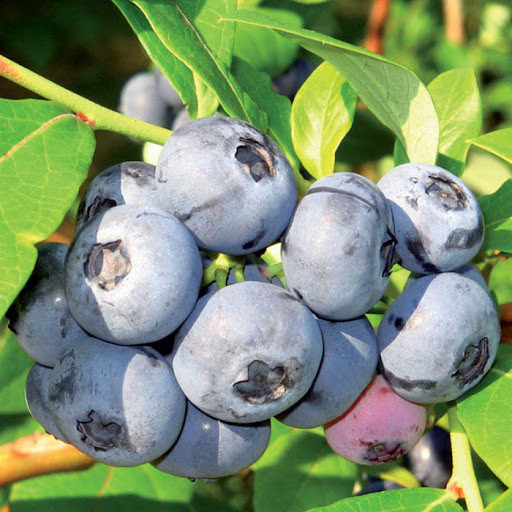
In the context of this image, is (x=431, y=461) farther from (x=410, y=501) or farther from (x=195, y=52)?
(x=195, y=52)

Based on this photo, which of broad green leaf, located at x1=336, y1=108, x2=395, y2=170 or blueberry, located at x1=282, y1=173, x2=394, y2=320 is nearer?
blueberry, located at x1=282, y1=173, x2=394, y2=320

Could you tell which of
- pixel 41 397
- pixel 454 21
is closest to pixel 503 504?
pixel 41 397

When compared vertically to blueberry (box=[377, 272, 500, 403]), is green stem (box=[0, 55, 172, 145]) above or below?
above

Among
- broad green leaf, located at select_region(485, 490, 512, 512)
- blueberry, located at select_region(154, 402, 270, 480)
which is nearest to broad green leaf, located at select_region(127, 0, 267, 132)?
blueberry, located at select_region(154, 402, 270, 480)

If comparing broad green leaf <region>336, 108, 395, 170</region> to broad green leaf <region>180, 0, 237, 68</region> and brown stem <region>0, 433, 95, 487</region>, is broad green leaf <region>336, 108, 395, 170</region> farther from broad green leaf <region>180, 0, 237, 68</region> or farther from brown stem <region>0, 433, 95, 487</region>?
brown stem <region>0, 433, 95, 487</region>

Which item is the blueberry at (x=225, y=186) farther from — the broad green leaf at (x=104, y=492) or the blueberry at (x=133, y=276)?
the broad green leaf at (x=104, y=492)

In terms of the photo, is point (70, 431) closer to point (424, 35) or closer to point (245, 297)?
point (245, 297)
